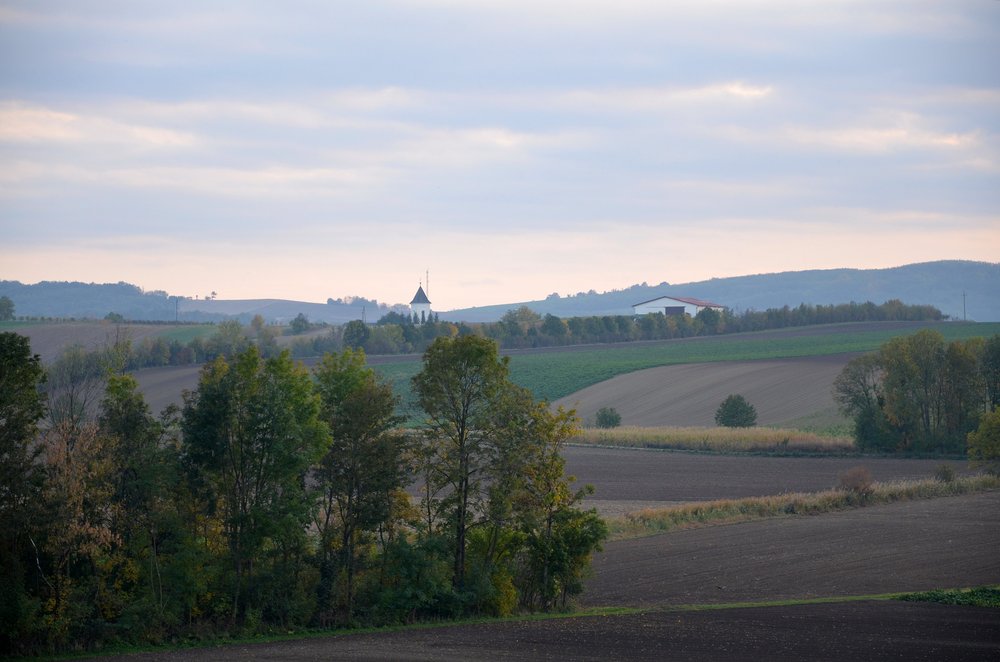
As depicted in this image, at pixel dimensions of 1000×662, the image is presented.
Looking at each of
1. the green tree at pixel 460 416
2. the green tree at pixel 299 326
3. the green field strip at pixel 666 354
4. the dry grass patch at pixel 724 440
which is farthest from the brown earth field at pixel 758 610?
the green tree at pixel 299 326

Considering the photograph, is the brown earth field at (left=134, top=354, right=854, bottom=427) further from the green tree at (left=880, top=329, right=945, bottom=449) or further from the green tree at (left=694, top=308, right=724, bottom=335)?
the green tree at (left=694, top=308, right=724, bottom=335)

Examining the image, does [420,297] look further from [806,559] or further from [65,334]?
[806,559]

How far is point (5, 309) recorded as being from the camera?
136250 millimetres

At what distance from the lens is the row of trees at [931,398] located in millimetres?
70688

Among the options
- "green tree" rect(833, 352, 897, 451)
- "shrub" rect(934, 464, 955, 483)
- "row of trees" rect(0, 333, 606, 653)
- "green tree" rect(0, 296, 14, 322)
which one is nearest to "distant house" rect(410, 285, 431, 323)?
"green tree" rect(0, 296, 14, 322)

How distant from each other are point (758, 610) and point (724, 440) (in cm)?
4748

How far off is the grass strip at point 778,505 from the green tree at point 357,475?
15477 millimetres

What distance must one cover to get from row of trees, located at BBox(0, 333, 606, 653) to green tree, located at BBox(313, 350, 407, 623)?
0.19 feet

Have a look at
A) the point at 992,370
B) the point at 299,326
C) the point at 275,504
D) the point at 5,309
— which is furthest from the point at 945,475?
the point at 5,309

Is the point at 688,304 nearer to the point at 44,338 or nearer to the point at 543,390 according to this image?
the point at 543,390

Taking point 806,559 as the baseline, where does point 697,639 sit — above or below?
above

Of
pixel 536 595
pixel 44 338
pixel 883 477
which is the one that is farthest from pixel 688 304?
pixel 536 595

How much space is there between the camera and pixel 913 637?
26250 millimetres

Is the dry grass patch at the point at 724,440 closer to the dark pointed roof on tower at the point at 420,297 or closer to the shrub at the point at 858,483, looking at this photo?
the shrub at the point at 858,483
